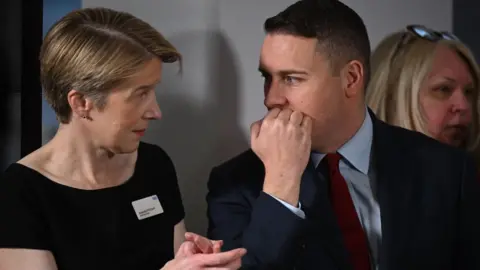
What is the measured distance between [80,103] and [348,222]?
2.17 ft

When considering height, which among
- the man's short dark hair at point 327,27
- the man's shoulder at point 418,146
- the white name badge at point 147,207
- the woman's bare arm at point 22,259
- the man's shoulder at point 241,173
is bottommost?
the woman's bare arm at point 22,259

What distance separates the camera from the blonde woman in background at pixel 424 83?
5.87ft

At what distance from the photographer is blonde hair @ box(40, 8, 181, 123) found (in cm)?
127

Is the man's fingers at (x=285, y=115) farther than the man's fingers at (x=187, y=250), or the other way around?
the man's fingers at (x=285, y=115)

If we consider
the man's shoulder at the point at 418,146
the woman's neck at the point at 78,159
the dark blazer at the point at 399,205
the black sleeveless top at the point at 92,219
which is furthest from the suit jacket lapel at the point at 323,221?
the woman's neck at the point at 78,159

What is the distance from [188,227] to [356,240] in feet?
1.76

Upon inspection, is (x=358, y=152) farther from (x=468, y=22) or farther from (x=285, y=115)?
(x=468, y=22)

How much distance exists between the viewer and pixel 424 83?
1.78 meters

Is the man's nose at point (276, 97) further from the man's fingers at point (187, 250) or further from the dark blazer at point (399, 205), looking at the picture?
the man's fingers at point (187, 250)

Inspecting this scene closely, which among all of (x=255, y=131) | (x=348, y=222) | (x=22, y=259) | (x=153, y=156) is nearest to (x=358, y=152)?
(x=348, y=222)

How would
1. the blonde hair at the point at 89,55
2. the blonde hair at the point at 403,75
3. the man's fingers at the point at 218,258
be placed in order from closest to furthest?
the man's fingers at the point at 218,258
the blonde hair at the point at 89,55
the blonde hair at the point at 403,75

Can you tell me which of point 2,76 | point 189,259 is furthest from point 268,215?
point 2,76

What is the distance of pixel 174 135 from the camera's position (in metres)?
1.74

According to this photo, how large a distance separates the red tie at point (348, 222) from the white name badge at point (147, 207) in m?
0.41
